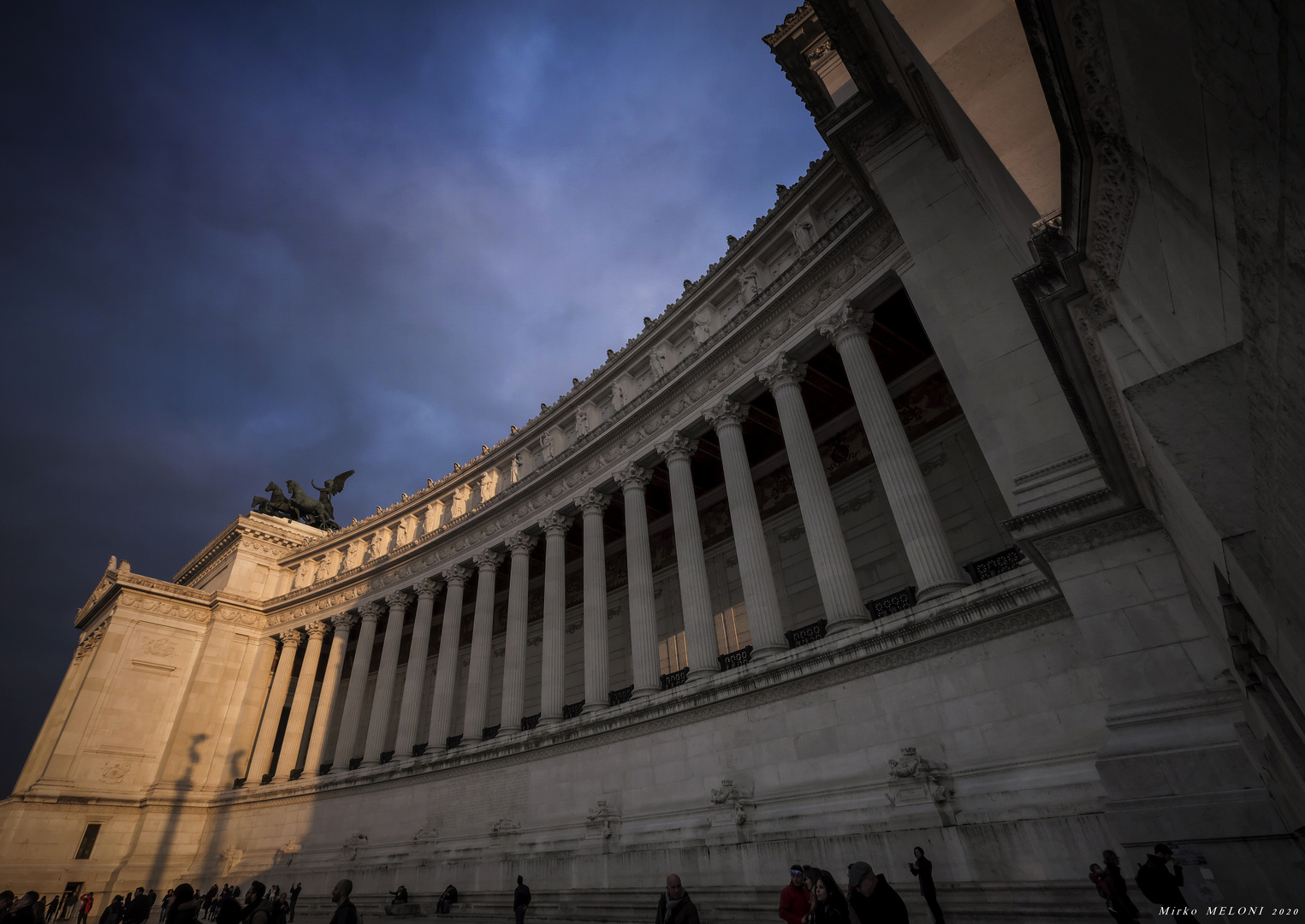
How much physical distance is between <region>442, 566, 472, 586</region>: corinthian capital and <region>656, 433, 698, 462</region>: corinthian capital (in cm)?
1349

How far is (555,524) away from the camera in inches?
1053

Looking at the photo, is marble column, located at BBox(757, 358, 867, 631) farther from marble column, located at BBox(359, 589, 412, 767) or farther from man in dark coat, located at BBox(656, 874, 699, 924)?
marble column, located at BBox(359, 589, 412, 767)

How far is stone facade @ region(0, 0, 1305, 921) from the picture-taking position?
7.28 meters

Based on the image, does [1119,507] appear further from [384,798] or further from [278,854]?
[278,854]

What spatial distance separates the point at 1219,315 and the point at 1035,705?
11.0 m

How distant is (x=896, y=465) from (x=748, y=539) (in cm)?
499

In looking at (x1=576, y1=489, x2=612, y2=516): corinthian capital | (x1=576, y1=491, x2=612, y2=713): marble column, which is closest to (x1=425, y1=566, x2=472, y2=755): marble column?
(x1=576, y1=491, x2=612, y2=713): marble column

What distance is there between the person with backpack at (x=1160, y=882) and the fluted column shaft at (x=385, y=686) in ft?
95.7

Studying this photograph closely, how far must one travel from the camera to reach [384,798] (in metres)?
25.9

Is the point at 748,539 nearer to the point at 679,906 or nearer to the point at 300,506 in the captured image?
the point at 679,906

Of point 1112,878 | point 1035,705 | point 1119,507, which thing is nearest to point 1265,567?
point 1112,878

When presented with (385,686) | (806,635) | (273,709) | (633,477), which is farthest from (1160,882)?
(273,709)

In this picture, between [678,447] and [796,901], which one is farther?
[678,447]

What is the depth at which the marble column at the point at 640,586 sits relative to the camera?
20.1 m
